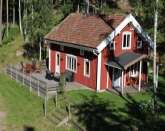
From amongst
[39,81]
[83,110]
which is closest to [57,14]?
[39,81]

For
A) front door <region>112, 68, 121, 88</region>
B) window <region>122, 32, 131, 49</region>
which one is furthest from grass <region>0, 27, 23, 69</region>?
window <region>122, 32, 131, 49</region>

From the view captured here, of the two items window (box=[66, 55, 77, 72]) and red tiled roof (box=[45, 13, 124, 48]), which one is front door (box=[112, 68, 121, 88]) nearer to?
red tiled roof (box=[45, 13, 124, 48])

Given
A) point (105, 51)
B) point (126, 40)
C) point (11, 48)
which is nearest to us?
point (105, 51)

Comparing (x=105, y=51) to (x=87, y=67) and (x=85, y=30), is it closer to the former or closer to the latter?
(x=87, y=67)

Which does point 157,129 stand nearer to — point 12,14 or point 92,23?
point 92,23

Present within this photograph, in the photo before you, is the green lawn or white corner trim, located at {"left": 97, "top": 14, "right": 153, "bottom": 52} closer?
the green lawn

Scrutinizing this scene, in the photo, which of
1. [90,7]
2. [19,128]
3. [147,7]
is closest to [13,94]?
[19,128]
